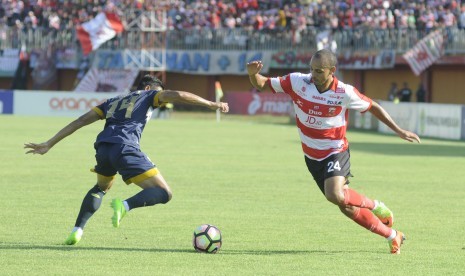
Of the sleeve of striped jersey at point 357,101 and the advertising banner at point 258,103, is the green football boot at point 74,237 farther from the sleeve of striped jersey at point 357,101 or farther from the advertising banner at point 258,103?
the advertising banner at point 258,103

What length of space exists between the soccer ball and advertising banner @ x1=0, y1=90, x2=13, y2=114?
41.8 m

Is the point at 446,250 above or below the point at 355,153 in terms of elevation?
above

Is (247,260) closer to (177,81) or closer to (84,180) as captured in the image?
(84,180)

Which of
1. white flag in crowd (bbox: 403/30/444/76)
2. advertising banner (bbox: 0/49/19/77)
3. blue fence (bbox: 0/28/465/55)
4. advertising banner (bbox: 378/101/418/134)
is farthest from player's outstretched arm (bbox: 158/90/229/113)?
advertising banner (bbox: 0/49/19/77)

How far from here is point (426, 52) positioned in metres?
44.0

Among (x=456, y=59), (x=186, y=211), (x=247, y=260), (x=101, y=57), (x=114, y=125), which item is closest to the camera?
(x=247, y=260)

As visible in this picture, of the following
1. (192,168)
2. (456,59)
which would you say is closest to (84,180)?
(192,168)

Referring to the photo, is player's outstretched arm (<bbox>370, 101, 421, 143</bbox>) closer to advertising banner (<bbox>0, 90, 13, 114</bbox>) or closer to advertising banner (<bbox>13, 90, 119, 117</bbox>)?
advertising banner (<bbox>13, 90, 119, 117</bbox>)

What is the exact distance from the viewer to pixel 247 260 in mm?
10180

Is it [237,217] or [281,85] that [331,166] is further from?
[237,217]

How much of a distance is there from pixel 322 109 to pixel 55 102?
41.1 meters

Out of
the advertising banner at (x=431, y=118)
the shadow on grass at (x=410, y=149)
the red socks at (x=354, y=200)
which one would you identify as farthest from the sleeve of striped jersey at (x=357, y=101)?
the advertising banner at (x=431, y=118)

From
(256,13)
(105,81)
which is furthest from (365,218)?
(105,81)

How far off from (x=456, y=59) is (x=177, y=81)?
19776mm
